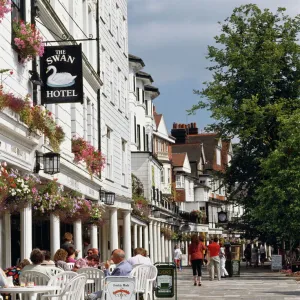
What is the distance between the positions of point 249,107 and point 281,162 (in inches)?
247

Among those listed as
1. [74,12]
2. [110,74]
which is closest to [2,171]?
[74,12]

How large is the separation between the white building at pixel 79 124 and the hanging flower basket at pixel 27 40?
20cm

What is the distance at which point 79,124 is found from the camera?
2919 centimetres

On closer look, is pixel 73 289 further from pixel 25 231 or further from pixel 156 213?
pixel 156 213

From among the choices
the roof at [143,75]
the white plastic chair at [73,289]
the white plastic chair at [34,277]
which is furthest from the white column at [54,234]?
the roof at [143,75]

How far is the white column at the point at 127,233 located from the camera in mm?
42125

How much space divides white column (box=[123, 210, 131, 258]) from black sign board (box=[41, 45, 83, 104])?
21110 mm

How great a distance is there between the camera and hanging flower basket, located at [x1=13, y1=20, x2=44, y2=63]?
19.5 m

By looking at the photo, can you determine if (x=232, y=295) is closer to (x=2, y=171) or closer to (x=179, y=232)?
(x=2, y=171)

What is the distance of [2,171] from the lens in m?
17.1

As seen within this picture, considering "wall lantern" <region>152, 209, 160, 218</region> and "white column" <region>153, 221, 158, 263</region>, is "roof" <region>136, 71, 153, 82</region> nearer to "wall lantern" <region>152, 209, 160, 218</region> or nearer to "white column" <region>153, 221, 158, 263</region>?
"wall lantern" <region>152, 209, 160, 218</region>

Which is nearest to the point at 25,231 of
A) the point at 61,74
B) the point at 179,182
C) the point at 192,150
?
the point at 61,74

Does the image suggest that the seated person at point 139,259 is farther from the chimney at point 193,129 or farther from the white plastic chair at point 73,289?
the chimney at point 193,129

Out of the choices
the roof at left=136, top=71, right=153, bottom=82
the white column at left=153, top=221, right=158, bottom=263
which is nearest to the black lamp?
the white column at left=153, top=221, right=158, bottom=263
